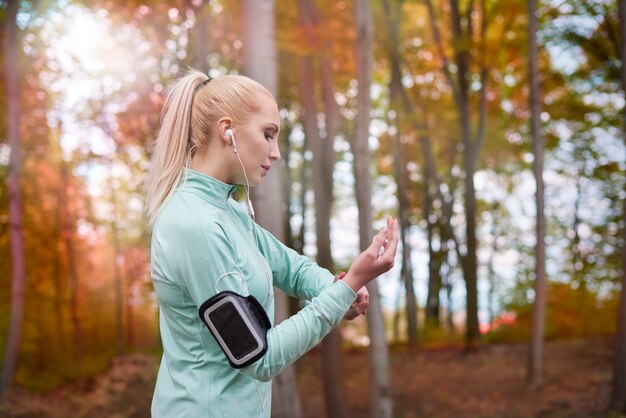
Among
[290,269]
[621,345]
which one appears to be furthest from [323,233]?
[290,269]

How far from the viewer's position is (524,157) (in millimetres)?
19531

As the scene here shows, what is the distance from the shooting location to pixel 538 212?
10305mm

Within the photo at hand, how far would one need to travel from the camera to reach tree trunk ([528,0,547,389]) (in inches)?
399

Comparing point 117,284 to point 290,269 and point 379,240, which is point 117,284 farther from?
point 379,240

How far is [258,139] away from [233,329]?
45cm

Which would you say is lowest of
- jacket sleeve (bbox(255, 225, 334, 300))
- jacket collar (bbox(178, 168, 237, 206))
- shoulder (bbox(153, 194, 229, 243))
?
jacket sleeve (bbox(255, 225, 334, 300))

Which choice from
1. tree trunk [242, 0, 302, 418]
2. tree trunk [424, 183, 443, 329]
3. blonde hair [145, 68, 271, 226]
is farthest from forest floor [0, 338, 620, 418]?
blonde hair [145, 68, 271, 226]

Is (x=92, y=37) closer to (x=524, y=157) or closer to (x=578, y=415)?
(x=578, y=415)

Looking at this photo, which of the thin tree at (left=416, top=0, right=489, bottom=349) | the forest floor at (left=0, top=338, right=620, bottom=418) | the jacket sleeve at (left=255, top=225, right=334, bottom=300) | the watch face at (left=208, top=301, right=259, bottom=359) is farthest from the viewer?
the thin tree at (left=416, top=0, right=489, bottom=349)

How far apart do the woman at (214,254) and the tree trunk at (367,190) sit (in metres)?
6.70

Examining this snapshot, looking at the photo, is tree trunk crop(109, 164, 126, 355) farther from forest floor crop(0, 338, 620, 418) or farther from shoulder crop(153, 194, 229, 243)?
shoulder crop(153, 194, 229, 243)

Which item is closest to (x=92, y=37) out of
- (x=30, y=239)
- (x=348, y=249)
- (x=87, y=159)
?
(x=87, y=159)

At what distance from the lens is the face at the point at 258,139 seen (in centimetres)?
152

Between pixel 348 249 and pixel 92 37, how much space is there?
14.1 metres
